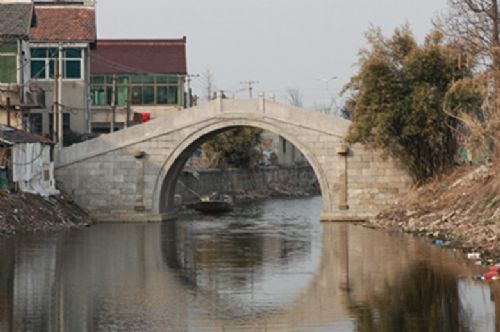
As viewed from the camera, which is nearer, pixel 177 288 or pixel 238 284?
pixel 177 288

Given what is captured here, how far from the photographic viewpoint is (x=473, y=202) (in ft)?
111

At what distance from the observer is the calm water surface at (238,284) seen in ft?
64.7

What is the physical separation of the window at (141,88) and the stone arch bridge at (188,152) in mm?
19705

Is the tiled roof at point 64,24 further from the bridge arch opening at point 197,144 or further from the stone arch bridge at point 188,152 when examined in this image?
the bridge arch opening at point 197,144

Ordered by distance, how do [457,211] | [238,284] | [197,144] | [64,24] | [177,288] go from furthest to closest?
[64,24], [197,144], [457,211], [238,284], [177,288]

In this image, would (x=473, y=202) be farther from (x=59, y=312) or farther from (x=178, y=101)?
(x=178, y=101)

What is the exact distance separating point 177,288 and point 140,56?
1671 inches

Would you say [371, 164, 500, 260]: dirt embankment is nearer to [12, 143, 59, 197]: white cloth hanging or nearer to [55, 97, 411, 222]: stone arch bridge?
[55, 97, 411, 222]: stone arch bridge

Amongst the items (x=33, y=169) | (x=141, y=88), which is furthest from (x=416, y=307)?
(x=141, y=88)

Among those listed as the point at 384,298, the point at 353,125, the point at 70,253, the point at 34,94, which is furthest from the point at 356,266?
the point at 34,94

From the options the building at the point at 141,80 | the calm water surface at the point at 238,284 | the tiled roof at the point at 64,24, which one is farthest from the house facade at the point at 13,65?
the building at the point at 141,80

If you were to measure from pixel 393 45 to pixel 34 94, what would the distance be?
15.4 meters

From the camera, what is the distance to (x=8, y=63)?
44.4 m

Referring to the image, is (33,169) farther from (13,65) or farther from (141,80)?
(141,80)
